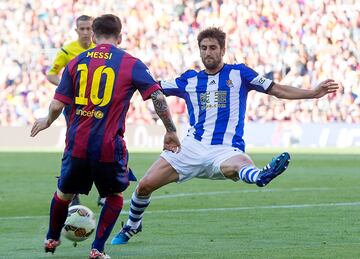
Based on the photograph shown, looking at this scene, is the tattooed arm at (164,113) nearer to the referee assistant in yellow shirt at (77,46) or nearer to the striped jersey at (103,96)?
the striped jersey at (103,96)

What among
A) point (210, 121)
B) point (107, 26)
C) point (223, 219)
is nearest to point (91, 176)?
point (107, 26)

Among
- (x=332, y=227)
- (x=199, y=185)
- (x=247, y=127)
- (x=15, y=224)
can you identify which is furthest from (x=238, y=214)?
(x=247, y=127)

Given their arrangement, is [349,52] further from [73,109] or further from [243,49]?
[73,109]

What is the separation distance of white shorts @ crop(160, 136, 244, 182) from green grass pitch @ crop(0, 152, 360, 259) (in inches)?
24.5

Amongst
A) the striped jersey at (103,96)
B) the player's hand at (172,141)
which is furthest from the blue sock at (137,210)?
the striped jersey at (103,96)

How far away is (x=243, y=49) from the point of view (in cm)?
3219

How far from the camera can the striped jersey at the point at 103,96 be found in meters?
7.65

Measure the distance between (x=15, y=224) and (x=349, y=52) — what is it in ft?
72.2

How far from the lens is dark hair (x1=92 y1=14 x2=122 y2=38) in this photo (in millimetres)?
7707

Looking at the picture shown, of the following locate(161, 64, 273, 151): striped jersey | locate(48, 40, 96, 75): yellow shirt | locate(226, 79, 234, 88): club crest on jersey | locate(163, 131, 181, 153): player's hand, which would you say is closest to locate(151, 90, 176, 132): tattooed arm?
locate(163, 131, 181, 153): player's hand

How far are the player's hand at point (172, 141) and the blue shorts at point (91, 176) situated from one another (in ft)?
1.39

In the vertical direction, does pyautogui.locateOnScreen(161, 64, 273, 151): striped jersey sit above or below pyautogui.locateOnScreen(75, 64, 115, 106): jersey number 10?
below

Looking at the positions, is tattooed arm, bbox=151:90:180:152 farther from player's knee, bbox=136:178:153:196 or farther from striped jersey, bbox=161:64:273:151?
striped jersey, bbox=161:64:273:151

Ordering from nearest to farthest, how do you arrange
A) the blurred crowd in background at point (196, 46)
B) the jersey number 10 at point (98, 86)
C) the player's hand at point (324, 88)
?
the jersey number 10 at point (98, 86), the player's hand at point (324, 88), the blurred crowd in background at point (196, 46)
